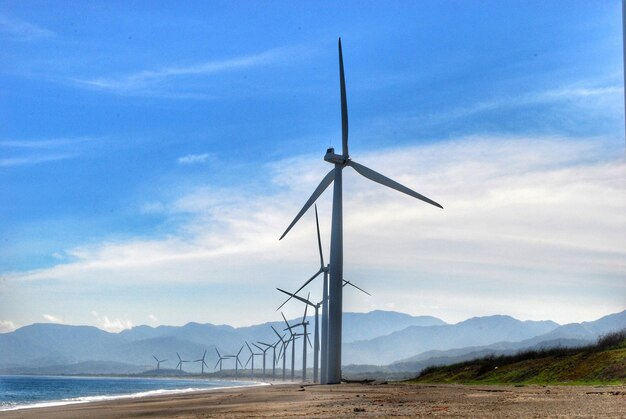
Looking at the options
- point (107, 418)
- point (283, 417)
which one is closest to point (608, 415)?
point (283, 417)

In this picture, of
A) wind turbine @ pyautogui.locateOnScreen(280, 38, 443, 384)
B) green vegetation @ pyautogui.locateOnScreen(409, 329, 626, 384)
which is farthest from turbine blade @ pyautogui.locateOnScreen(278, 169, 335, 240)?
green vegetation @ pyautogui.locateOnScreen(409, 329, 626, 384)

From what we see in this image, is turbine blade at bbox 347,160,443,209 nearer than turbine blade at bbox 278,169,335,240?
Yes

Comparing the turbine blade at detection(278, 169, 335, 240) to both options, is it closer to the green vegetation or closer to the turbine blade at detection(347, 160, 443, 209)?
the turbine blade at detection(347, 160, 443, 209)

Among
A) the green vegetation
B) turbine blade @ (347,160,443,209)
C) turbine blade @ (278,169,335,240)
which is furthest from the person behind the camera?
turbine blade @ (278,169,335,240)

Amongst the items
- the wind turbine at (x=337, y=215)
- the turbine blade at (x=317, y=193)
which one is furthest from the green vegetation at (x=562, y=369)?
the turbine blade at (x=317, y=193)

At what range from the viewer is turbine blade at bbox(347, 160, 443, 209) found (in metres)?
52.6

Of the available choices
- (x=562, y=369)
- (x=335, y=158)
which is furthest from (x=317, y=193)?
(x=562, y=369)

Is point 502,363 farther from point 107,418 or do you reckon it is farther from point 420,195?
point 107,418

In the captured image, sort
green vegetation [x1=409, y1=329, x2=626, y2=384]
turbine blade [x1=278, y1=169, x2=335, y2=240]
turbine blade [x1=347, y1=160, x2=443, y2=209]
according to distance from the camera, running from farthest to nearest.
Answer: turbine blade [x1=278, y1=169, x2=335, y2=240] → turbine blade [x1=347, y1=160, x2=443, y2=209] → green vegetation [x1=409, y1=329, x2=626, y2=384]

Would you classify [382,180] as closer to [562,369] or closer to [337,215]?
[337,215]

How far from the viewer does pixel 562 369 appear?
158ft

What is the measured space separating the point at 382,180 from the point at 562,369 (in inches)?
765

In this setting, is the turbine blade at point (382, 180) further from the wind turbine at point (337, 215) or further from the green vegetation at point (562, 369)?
the green vegetation at point (562, 369)

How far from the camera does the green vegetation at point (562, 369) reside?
4207 centimetres
